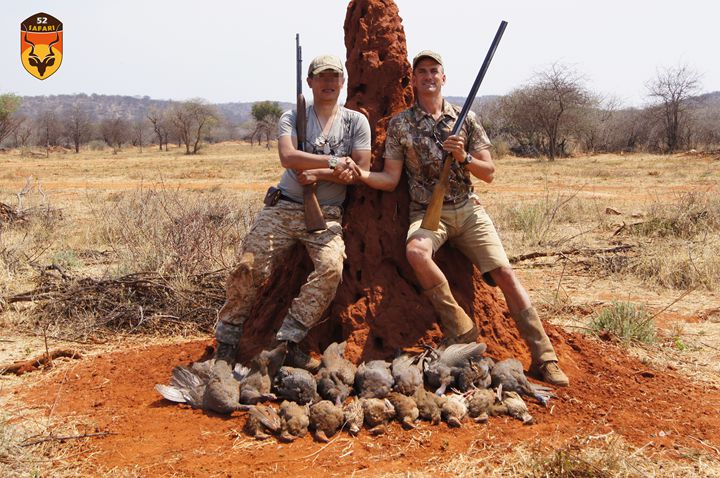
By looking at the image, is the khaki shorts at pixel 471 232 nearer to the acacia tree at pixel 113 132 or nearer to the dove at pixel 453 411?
the dove at pixel 453 411

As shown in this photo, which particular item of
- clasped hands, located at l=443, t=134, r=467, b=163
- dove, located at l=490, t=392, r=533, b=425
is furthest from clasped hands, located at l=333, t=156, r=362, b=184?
dove, located at l=490, t=392, r=533, b=425

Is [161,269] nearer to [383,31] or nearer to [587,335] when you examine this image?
[383,31]

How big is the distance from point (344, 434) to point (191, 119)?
4276cm

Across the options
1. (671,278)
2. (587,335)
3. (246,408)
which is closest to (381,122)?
(246,408)

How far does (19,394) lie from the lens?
408cm

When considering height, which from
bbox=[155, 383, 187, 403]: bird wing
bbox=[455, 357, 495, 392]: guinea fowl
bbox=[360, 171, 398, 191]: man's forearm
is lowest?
bbox=[155, 383, 187, 403]: bird wing

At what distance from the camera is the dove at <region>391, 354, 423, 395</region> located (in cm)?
353

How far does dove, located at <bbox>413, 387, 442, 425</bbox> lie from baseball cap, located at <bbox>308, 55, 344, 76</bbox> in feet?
6.16

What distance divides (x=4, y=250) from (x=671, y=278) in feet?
22.4

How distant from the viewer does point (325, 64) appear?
3795 millimetres

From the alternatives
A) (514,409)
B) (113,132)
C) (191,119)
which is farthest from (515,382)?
(113,132)

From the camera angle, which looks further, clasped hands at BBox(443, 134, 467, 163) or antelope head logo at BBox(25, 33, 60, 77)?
antelope head logo at BBox(25, 33, 60, 77)

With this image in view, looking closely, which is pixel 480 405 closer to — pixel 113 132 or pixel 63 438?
pixel 63 438

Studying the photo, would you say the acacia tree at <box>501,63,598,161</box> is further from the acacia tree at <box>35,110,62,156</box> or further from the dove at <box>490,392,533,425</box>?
the acacia tree at <box>35,110,62,156</box>
